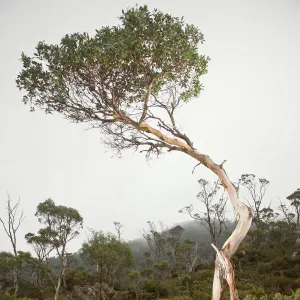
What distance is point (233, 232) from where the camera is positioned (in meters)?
6.91

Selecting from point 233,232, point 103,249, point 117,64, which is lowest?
point 103,249

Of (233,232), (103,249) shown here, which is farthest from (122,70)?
(103,249)

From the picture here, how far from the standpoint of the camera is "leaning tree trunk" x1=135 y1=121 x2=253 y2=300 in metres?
6.25

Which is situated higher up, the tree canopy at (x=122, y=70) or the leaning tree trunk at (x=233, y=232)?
the tree canopy at (x=122, y=70)

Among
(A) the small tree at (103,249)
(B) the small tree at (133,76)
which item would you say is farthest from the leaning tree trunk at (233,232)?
(A) the small tree at (103,249)

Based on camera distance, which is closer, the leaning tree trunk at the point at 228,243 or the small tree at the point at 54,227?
the leaning tree trunk at the point at 228,243

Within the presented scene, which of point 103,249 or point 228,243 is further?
point 103,249

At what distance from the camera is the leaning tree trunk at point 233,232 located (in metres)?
6.25

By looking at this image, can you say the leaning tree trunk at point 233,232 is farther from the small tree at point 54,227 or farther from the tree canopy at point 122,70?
the small tree at point 54,227

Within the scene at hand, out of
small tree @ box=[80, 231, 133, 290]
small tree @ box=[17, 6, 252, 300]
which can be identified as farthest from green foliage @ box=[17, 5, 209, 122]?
small tree @ box=[80, 231, 133, 290]

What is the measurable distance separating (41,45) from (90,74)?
2.07 m

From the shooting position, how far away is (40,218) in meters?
28.7

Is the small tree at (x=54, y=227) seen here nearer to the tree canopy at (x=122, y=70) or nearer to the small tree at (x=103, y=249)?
the small tree at (x=103, y=249)

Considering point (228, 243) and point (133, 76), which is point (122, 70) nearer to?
point (133, 76)
